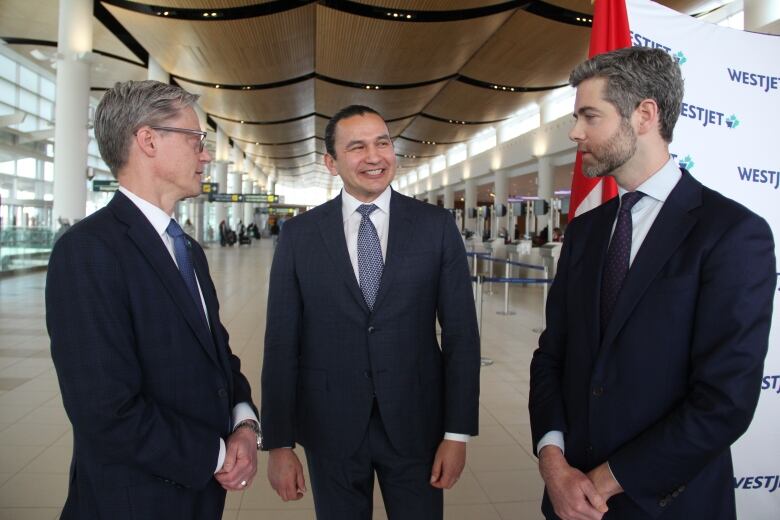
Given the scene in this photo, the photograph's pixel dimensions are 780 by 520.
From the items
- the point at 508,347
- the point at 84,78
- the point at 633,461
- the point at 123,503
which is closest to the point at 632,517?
the point at 633,461

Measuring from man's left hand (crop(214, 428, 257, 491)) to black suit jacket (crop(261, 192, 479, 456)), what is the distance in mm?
218

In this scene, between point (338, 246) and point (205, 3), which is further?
point (205, 3)

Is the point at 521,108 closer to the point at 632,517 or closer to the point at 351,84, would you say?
the point at 351,84

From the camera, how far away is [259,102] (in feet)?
77.9

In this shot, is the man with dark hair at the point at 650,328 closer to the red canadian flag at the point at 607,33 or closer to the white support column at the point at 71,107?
the red canadian flag at the point at 607,33

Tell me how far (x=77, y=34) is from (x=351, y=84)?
10.0 m

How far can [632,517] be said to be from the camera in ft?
4.67

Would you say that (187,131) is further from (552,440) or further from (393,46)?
(393,46)

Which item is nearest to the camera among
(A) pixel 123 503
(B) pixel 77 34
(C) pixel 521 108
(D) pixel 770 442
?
(A) pixel 123 503

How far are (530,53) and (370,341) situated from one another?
16.5m

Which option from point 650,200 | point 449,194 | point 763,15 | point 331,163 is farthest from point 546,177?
point 650,200

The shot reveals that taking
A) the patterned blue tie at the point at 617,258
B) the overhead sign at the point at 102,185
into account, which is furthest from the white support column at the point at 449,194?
the patterned blue tie at the point at 617,258

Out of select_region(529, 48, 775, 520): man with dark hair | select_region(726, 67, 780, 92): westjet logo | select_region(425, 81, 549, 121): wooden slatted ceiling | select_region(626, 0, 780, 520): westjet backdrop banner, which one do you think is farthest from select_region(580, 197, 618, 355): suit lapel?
select_region(425, 81, 549, 121): wooden slatted ceiling

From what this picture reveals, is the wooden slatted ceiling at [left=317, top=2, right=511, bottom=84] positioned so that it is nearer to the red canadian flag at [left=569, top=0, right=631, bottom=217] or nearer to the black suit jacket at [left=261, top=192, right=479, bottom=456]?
the red canadian flag at [left=569, top=0, right=631, bottom=217]
